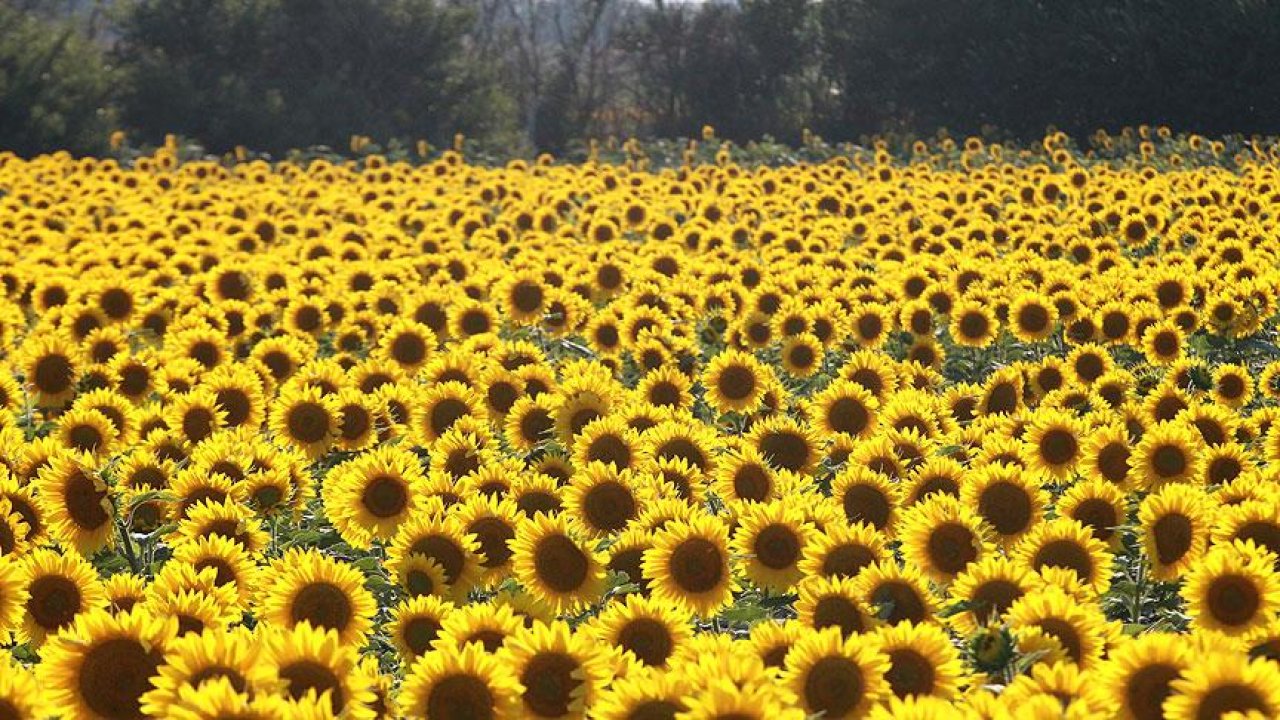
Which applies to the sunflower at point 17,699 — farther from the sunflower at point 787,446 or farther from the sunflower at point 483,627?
the sunflower at point 787,446

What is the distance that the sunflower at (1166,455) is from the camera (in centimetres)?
560

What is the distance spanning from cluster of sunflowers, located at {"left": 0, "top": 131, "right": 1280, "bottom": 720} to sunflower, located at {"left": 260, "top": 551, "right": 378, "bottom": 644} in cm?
1

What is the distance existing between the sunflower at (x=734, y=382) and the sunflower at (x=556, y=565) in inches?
113

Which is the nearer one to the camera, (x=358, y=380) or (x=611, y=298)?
(x=358, y=380)

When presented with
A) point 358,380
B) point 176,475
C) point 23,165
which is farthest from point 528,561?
point 23,165

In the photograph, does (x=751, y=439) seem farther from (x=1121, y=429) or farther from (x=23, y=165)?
(x=23, y=165)

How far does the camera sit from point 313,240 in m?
13.1

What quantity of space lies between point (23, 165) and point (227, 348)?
14.3 metres

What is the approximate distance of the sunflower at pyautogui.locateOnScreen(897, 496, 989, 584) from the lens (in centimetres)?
480

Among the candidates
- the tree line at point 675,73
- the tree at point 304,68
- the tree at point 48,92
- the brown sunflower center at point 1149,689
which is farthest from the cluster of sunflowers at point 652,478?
the tree at point 304,68

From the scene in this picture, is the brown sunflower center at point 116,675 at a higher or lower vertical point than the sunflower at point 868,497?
lower

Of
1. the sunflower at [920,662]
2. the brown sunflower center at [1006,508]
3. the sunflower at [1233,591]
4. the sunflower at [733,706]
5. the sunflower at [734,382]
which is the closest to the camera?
the sunflower at [733,706]

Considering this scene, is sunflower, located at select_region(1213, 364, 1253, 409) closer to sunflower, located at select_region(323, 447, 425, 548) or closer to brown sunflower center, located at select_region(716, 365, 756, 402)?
brown sunflower center, located at select_region(716, 365, 756, 402)

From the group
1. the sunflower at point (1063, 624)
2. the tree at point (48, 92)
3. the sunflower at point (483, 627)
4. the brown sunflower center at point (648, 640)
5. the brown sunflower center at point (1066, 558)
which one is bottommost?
the tree at point (48, 92)
